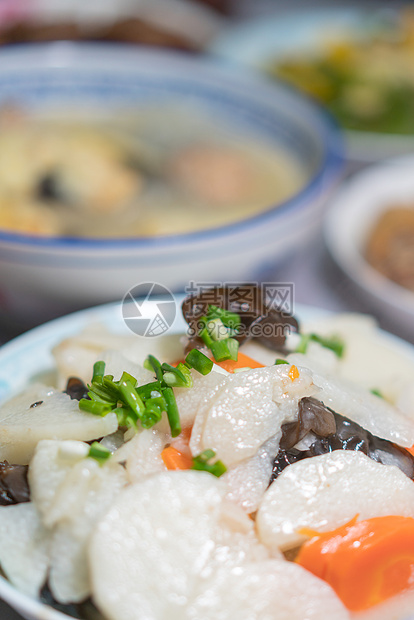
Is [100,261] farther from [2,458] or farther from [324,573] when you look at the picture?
[324,573]

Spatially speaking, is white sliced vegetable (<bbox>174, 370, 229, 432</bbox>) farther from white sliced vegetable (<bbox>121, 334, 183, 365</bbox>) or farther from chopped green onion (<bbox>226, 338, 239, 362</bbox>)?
white sliced vegetable (<bbox>121, 334, 183, 365</bbox>)

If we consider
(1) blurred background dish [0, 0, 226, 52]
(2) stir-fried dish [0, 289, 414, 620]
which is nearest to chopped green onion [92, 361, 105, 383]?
(2) stir-fried dish [0, 289, 414, 620]

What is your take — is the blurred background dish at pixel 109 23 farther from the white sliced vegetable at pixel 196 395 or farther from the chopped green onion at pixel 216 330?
the white sliced vegetable at pixel 196 395

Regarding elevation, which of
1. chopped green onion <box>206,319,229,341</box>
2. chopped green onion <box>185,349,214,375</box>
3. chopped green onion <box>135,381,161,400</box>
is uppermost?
chopped green onion <box>206,319,229,341</box>

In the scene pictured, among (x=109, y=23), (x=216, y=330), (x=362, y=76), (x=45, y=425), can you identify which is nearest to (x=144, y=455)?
(x=45, y=425)

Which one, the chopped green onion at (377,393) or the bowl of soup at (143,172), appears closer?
the chopped green onion at (377,393)

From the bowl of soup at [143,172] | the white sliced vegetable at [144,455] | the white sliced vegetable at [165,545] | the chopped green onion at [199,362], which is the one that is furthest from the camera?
the bowl of soup at [143,172]

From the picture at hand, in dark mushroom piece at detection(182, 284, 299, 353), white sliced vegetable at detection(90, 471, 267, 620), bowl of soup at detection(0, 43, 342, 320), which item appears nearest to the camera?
white sliced vegetable at detection(90, 471, 267, 620)

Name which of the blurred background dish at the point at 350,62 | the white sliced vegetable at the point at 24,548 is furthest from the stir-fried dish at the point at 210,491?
the blurred background dish at the point at 350,62
